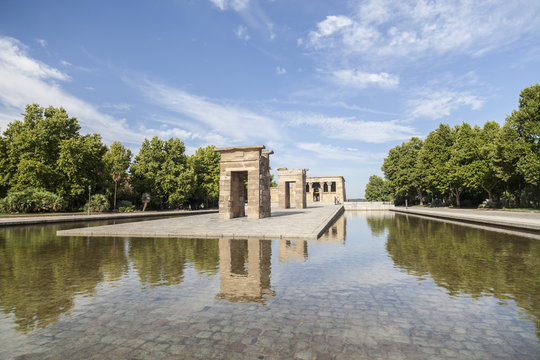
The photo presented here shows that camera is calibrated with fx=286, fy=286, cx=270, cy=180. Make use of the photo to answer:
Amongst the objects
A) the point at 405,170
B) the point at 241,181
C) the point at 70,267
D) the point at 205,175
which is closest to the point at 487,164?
the point at 405,170

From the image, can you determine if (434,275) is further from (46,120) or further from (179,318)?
(46,120)

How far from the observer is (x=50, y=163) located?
3130cm

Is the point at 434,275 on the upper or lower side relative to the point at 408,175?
lower

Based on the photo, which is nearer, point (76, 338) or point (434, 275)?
point (76, 338)

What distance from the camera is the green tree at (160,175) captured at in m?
38.2

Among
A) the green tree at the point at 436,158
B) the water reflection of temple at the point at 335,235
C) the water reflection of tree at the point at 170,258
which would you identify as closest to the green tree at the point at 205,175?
the water reflection of temple at the point at 335,235

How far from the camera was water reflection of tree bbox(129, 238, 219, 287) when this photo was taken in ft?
19.6

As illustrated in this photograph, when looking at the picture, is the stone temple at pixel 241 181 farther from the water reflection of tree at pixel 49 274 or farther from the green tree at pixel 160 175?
the green tree at pixel 160 175

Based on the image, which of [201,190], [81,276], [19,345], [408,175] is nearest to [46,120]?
[201,190]

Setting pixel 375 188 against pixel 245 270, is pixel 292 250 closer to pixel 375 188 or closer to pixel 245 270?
pixel 245 270

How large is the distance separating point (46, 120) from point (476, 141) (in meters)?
50.8

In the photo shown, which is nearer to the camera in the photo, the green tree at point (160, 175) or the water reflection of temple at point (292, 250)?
the water reflection of temple at point (292, 250)

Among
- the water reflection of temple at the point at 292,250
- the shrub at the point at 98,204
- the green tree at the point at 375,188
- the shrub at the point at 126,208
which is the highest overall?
the green tree at the point at 375,188

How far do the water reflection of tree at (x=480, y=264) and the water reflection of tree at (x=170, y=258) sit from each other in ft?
15.8
